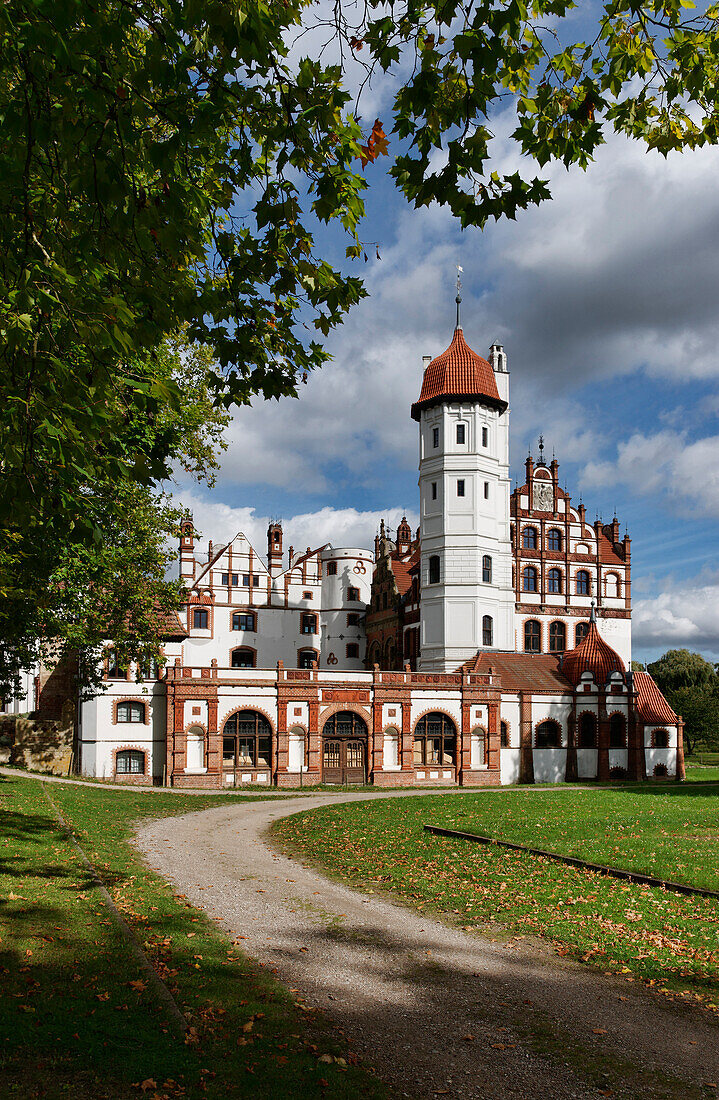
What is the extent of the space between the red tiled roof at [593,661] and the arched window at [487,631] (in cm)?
472

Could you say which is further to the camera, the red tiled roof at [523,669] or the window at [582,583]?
the window at [582,583]

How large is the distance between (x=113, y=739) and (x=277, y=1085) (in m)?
34.8

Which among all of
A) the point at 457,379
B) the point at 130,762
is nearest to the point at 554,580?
the point at 457,379

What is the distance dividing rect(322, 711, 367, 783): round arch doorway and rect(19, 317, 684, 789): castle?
7 cm

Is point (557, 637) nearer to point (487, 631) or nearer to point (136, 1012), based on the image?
point (487, 631)

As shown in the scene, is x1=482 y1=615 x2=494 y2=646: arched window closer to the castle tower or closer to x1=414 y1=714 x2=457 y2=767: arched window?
the castle tower

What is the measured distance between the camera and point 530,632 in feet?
172

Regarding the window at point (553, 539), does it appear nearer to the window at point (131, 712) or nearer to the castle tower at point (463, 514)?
the castle tower at point (463, 514)

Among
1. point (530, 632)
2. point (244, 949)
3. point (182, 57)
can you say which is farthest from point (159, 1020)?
point (530, 632)

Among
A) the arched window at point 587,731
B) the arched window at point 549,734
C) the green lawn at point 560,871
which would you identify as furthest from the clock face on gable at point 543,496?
the green lawn at point 560,871

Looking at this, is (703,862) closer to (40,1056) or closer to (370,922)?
(370,922)

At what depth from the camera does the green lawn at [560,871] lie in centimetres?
1034

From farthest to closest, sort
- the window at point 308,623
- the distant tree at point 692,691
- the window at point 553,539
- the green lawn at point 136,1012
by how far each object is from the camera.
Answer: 1. the distant tree at point 692,691
2. the window at point 308,623
3. the window at point 553,539
4. the green lawn at point 136,1012

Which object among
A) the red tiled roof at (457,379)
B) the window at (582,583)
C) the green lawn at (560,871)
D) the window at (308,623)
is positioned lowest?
the green lawn at (560,871)
